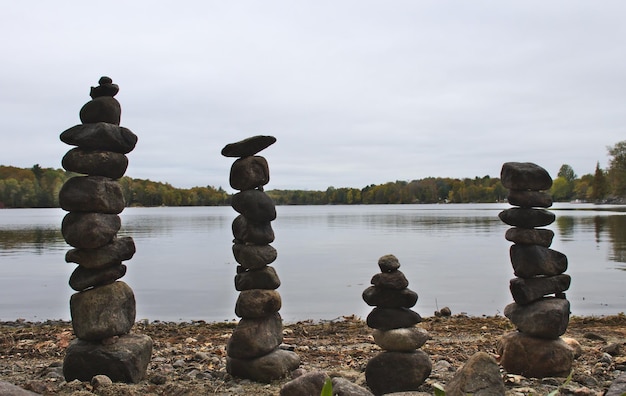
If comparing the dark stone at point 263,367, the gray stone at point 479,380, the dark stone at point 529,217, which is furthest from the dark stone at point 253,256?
the dark stone at point 529,217

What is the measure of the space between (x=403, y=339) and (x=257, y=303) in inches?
102

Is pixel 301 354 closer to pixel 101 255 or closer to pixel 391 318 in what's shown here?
pixel 391 318

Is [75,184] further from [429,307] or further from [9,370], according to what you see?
[429,307]

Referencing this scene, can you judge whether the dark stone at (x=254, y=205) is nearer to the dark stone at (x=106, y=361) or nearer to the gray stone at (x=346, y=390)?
the dark stone at (x=106, y=361)

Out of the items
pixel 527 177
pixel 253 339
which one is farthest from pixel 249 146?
pixel 527 177

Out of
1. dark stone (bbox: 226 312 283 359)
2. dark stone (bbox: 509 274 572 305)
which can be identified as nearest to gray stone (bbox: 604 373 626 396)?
dark stone (bbox: 509 274 572 305)

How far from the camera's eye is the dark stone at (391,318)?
32.1 ft

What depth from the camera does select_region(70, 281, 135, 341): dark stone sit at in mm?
9633

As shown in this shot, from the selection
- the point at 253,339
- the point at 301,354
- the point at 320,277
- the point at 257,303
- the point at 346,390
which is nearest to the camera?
the point at 346,390

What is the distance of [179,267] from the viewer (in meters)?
33.6

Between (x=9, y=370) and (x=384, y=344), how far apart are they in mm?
6831

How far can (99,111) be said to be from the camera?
10.2 metres

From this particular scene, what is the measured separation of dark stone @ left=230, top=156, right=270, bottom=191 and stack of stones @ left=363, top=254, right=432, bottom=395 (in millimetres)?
2697

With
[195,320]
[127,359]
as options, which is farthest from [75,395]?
[195,320]
